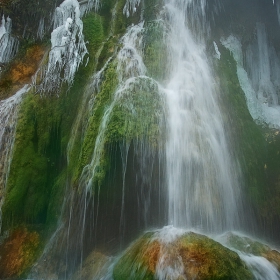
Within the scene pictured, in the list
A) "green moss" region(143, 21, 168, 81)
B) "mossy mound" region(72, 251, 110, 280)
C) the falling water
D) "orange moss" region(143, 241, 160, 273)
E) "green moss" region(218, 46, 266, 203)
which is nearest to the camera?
"orange moss" region(143, 241, 160, 273)

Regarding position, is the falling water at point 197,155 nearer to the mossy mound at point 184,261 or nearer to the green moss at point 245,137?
the green moss at point 245,137

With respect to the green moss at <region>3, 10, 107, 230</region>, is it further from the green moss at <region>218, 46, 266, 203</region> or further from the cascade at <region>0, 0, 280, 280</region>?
the green moss at <region>218, 46, 266, 203</region>

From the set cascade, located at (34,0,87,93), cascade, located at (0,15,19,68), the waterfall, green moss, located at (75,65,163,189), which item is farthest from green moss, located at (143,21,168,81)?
cascade, located at (0,15,19,68)

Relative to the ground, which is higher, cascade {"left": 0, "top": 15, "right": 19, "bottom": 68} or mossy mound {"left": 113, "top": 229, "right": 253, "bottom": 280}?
cascade {"left": 0, "top": 15, "right": 19, "bottom": 68}

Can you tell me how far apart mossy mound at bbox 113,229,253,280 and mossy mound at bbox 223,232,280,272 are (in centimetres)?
107

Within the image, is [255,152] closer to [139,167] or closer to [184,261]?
[139,167]

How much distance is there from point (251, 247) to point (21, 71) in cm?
942

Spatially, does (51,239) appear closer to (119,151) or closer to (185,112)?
(119,151)

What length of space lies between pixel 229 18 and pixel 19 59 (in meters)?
8.26

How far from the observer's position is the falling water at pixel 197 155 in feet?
25.9

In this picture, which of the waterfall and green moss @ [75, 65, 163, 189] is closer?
green moss @ [75, 65, 163, 189]

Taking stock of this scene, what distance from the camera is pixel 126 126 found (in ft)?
26.5

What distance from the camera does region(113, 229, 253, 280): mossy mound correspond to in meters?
5.09

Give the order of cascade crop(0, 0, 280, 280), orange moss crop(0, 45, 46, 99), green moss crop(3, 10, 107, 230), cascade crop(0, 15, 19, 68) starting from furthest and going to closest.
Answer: cascade crop(0, 15, 19, 68) < orange moss crop(0, 45, 46, 99) < green moss crop(3, 10, 107, 230) < cascade crop(0, 0, 280, 280)
